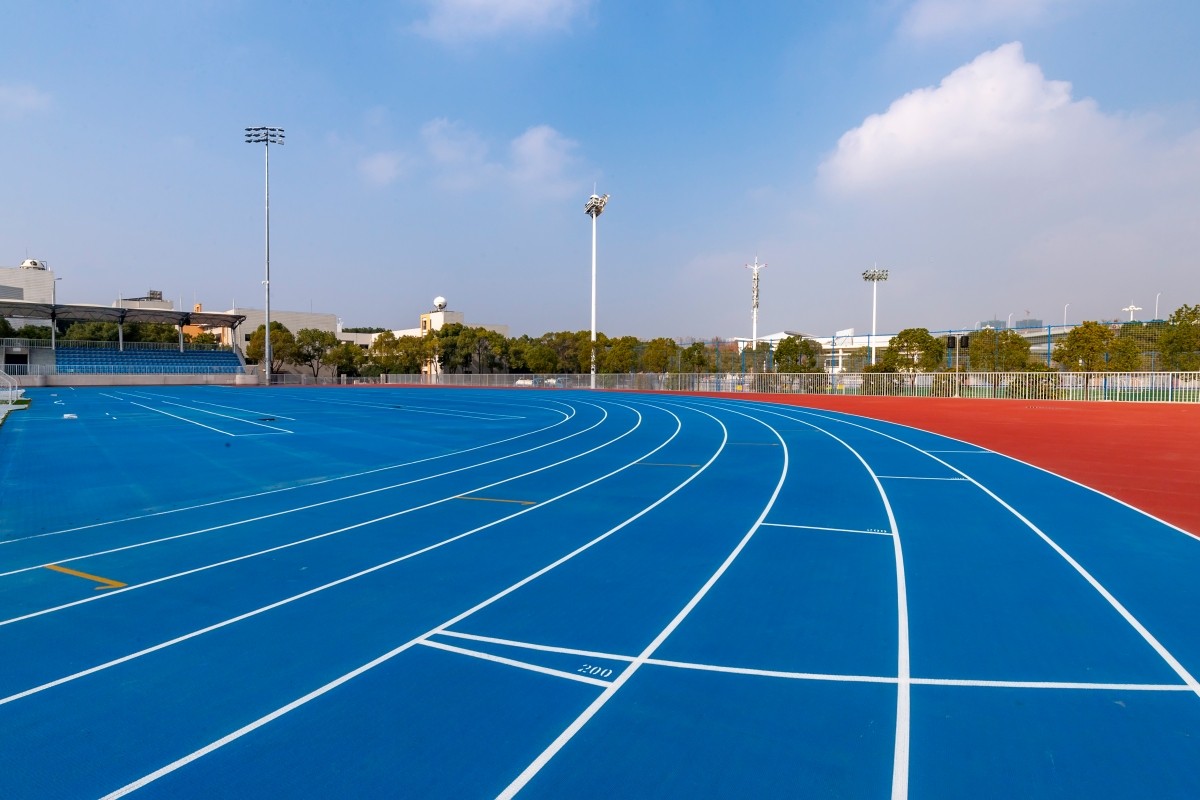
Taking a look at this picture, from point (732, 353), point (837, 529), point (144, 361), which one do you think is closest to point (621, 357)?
point (732, 353)

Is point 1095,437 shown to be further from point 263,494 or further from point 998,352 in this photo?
point 998,352

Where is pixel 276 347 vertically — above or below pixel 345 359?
above

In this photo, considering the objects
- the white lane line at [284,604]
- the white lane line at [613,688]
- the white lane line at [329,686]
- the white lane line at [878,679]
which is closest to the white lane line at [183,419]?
the white lane line at [284,604]

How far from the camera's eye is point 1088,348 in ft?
113

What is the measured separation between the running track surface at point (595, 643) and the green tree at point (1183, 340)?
33175 mm

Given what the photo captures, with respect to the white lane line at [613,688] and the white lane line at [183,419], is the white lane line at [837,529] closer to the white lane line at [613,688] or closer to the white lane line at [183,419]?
the white lane line at [613,688]

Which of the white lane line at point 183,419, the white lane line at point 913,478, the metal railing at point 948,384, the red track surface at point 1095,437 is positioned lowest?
the white lane line at point 183,419

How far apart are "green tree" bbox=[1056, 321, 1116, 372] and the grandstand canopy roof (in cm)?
6624

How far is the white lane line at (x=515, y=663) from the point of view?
3.90 m

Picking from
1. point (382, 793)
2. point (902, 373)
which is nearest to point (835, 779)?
→ point (382, 793)

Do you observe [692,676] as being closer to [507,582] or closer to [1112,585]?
[507,582]

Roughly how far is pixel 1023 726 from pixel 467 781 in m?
2.91

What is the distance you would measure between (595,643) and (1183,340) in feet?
140

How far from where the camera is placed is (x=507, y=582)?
18.4 feet
